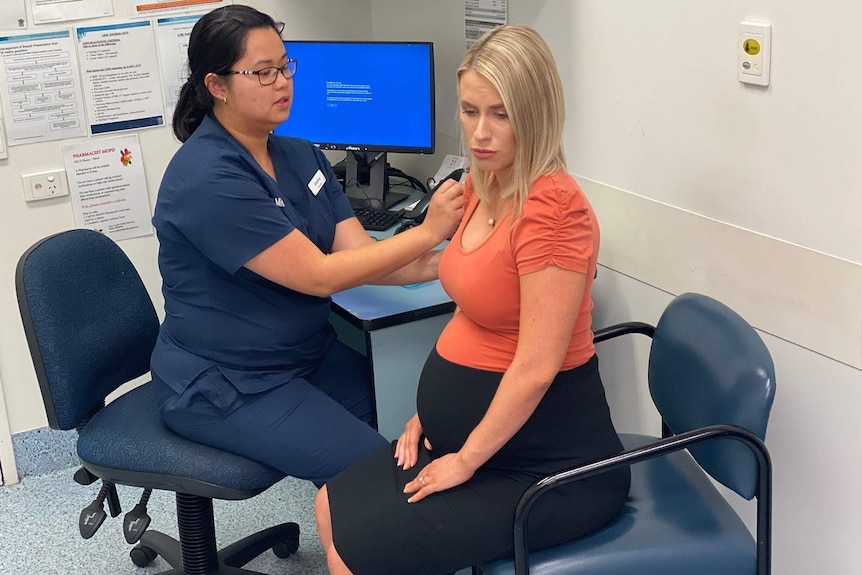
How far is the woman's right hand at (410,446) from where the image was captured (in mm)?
1682

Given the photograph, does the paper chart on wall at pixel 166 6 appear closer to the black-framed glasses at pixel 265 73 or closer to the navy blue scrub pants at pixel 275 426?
the black-framed glasses at pixel 265 73

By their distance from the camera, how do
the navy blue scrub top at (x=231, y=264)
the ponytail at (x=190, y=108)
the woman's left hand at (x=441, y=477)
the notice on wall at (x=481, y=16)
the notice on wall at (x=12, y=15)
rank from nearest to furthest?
the woman's left hand at (x=441, y=477), the navy blue scrub top at (x=231, y=264), the ponytail at (x=190, y=108), the notice on wall at (x=481, y=16), the notice on wall at (x=12, y=15)

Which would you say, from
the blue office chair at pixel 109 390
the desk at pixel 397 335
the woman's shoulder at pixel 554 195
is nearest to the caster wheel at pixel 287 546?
the blue office chair at pixel 109 390

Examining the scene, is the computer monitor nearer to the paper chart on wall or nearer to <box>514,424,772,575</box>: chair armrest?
the paper chart on wall

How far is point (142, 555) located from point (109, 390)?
0.56 meters

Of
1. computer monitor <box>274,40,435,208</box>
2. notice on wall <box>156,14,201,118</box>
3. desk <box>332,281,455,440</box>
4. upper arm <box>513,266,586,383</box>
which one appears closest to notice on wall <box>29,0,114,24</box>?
notice on wall <box>156,14,201,118</box>

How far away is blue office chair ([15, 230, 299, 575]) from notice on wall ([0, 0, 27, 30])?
0.87 meters

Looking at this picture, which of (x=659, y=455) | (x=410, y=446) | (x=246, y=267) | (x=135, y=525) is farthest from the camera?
(x=135, y=525)

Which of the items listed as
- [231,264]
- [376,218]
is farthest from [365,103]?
[231,264]

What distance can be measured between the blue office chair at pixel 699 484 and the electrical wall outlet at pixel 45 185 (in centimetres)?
180

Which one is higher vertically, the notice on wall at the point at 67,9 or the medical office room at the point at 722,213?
the notice on wall at the point at 67,9

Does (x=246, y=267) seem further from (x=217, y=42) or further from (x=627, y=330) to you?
(x=627, y=330)

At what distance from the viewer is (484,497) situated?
1542mm

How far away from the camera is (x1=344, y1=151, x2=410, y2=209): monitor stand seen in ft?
9.07
